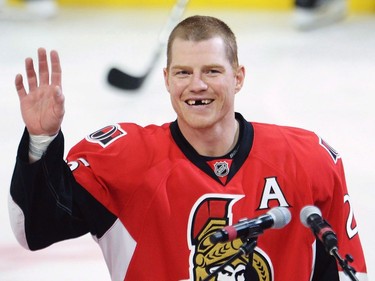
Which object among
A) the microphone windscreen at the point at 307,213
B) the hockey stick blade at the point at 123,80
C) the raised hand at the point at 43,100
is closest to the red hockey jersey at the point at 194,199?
the raised hand at the point at 43,100

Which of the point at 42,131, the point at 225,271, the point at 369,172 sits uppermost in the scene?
the point at 42,131

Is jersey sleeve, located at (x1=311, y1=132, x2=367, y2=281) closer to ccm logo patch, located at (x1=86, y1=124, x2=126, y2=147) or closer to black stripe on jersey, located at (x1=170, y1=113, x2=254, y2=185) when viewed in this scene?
black stripe on jersey, located at (x1=170, y1=113, x2=254, y2=185)

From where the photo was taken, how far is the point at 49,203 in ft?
8.15

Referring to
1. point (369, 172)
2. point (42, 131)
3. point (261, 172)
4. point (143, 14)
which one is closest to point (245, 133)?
point (261, 172)

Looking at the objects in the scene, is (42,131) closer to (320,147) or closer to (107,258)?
(107,258)

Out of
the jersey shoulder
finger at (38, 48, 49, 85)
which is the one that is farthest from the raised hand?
the jersey shoulder

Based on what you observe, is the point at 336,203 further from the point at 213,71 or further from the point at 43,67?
the point at 43,67

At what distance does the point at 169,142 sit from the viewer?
2744 millimetres

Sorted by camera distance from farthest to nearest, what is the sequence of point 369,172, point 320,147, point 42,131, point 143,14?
point 143,14
point 369,172
point 320,147
point 42,131

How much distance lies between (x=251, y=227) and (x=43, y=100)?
0.58 metres

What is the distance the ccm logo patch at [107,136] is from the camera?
270 centimetres

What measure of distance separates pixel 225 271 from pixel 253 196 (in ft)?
0.64

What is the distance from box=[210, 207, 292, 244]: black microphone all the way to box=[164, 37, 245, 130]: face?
523mm

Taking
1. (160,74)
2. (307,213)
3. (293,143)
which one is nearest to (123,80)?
(160,74)
